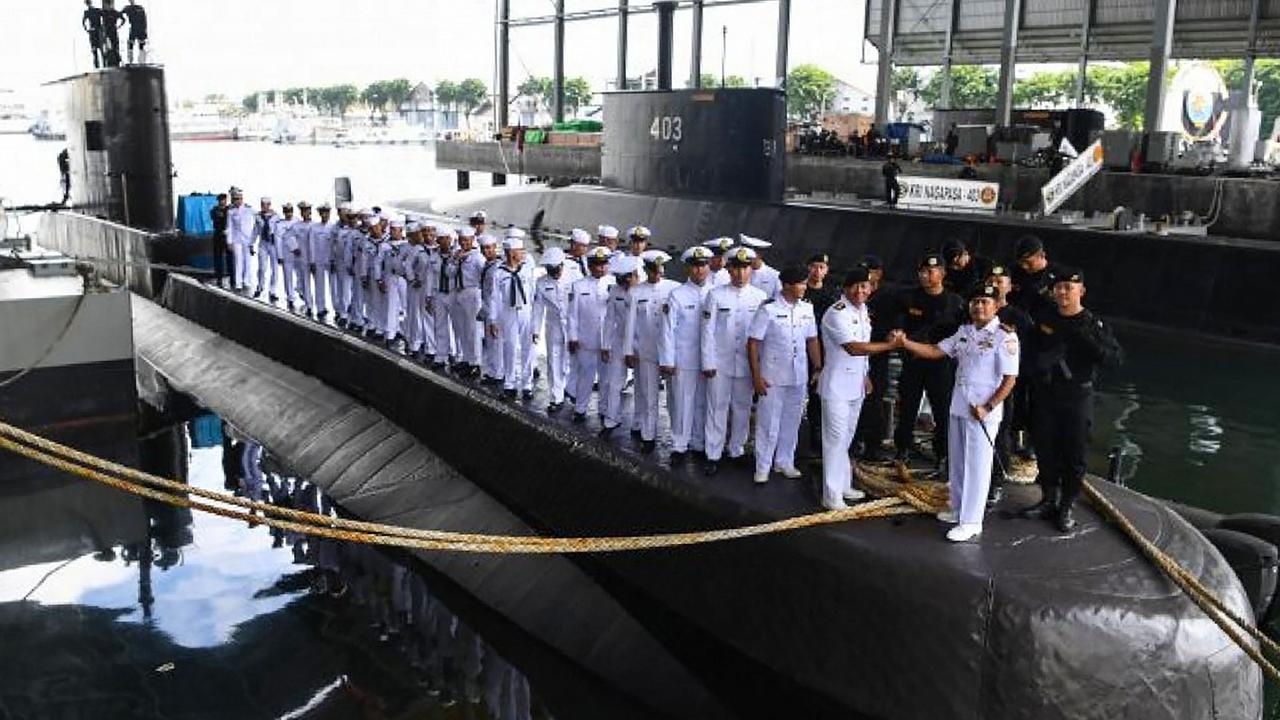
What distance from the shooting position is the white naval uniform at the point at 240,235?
1530cm

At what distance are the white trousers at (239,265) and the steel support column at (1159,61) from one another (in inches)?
877

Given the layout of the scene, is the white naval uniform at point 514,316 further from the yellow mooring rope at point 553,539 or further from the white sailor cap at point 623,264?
the yellow mooring rope at point 553,539

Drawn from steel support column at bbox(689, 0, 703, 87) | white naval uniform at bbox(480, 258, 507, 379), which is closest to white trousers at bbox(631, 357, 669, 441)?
white naval uniform at bbox(480, 258, 507, 379)

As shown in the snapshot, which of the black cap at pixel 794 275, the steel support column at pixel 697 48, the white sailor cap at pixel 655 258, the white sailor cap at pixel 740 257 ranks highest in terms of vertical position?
the steel support column at pixel 697 48

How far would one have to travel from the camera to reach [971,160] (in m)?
29.4

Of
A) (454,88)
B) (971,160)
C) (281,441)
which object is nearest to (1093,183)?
(971,160)

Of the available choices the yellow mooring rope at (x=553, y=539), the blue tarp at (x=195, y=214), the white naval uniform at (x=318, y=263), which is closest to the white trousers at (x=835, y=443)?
the yellow mooring rope at (x=553, y=539)

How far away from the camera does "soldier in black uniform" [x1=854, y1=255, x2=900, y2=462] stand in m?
6.68

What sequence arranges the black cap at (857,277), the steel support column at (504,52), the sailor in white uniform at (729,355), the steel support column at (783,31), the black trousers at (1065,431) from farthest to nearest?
the steel support column at (504,52) < the steel support column at (783,31) < the sailor in white uniform at (729,355) < the black cap at (857,277) < the black trousers at (1065,431)

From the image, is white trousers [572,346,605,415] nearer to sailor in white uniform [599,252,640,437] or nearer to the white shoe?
sailor in white uniform [599,252,640,437]

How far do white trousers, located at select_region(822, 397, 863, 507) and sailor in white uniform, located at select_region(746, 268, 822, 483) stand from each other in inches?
16.5

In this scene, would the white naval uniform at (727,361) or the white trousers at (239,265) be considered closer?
the white naval uniform at (727,361)

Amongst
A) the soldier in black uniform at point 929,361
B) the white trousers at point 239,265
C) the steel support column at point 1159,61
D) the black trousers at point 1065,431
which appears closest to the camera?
the black trousers at point 1065,431

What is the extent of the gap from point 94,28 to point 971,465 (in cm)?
1579
